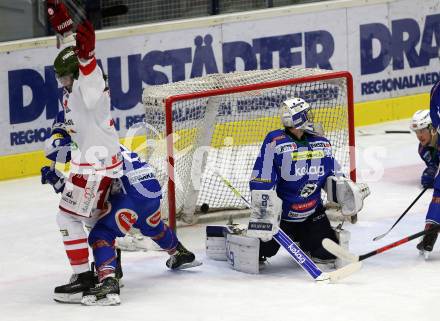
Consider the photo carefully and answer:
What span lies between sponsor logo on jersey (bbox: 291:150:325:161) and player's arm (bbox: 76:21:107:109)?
1178 mm

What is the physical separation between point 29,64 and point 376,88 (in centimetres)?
327

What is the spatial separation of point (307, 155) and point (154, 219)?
93 centimetres

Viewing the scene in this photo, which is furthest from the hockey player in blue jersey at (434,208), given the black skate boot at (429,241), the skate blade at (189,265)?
the skate blade at (189,265)

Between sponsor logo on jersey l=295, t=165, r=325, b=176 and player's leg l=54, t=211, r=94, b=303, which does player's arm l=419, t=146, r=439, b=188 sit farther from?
player's leg l=54, t=211, r=94, b=303

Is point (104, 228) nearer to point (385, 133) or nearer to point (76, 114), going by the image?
point (76, 114)

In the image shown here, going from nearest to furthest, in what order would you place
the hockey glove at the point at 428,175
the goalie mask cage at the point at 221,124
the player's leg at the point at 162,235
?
1. the player's leg at the point at 162,235
2. the goalie mask cage at the point at 221,124
3. the hockey glove at the point at 428,175

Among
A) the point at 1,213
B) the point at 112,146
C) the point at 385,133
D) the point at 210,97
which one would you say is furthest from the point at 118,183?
the point at 385,133

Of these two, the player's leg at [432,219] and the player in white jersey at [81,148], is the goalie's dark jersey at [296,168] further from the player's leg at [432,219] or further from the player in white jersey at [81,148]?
the player in white jersey at [81,148]

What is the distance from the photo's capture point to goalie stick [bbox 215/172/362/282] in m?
6.93

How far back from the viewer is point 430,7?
11.9 metres

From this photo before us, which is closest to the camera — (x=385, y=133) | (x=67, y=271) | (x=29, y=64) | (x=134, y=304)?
(x=134, y=304)

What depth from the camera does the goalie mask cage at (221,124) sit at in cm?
823

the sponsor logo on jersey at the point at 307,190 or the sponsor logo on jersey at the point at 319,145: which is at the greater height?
the sponsor logo on jersey at the point at 319,145

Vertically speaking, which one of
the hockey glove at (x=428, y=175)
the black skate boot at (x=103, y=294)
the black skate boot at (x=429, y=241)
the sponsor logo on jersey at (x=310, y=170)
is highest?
the sponsor logo on jersey at (x=310, y=170)
